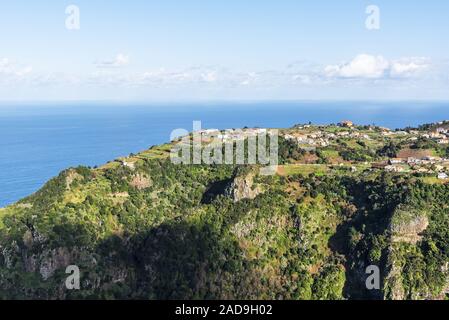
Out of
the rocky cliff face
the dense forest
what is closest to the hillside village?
the dense forest

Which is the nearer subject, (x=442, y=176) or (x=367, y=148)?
(x=442, y=176)

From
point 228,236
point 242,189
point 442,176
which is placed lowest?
point 228,236

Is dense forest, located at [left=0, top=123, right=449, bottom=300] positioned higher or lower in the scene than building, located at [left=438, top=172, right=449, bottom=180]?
lower

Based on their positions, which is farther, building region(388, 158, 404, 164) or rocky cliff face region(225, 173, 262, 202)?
building region(388, 158, 404, 164)

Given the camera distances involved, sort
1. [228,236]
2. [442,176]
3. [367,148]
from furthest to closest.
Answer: [367,148] < [442,176] < [228,236]

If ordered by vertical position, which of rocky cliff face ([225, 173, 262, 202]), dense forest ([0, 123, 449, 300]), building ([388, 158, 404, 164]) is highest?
building ([388, 158, 404, 164])

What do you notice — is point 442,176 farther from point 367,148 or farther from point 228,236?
point 228,236

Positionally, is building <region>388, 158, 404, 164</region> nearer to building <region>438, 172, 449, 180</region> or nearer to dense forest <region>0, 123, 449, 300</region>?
dense forest <region>0, 123, 449, 300</region>

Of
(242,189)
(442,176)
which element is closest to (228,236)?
(242,189)

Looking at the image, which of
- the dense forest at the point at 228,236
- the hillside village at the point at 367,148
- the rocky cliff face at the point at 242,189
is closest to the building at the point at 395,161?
the hillside village at the point at 367,148

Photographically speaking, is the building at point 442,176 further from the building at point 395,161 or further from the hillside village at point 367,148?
the building at point 395,161
